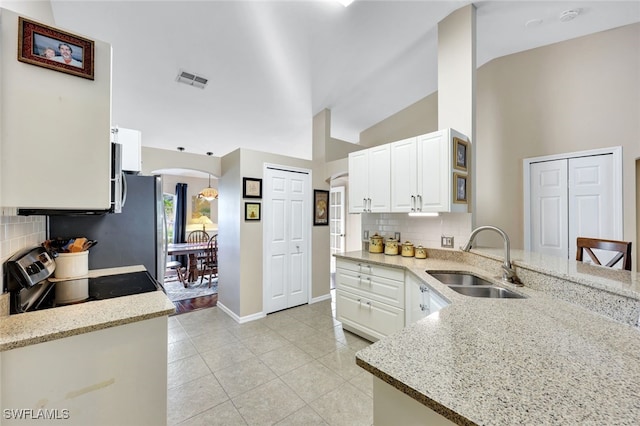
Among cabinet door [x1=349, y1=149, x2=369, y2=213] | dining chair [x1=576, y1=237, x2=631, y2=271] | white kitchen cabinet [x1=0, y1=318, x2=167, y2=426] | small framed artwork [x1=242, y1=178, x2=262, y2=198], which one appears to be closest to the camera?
white kitchen cabinet [x1=0, y1=318, x2=167, y2=426]

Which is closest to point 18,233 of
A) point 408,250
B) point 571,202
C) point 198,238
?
point 408,250

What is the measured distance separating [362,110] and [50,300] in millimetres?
4520

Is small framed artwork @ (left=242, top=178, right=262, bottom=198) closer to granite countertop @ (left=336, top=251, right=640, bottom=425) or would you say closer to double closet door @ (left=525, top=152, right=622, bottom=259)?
granite countertop @ (left=336, top=251, right=640, bottom=425)

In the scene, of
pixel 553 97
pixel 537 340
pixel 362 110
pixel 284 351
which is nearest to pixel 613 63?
pixel 553 97

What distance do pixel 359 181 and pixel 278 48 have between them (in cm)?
179

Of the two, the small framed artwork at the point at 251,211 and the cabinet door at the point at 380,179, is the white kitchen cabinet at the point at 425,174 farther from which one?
the small framed artwork at the point at 251,211

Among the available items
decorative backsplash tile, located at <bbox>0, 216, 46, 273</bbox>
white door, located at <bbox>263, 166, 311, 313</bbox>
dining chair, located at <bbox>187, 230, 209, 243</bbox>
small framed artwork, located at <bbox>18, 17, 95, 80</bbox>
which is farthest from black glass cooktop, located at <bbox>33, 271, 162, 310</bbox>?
dining chair, located at <bbox>187, 230, 209, 243</bbox>

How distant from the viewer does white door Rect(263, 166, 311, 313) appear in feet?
11.8

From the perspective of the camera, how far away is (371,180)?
9.96 ft

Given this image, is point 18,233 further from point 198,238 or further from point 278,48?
point 198,238

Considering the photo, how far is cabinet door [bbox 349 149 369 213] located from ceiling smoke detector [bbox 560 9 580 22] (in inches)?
96.3

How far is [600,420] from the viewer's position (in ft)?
1.86

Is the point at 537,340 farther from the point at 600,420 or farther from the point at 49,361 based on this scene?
the point at 49,361

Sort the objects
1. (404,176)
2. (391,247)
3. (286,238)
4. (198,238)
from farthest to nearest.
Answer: (198,238), (286,238), (391,247), (404,176)
